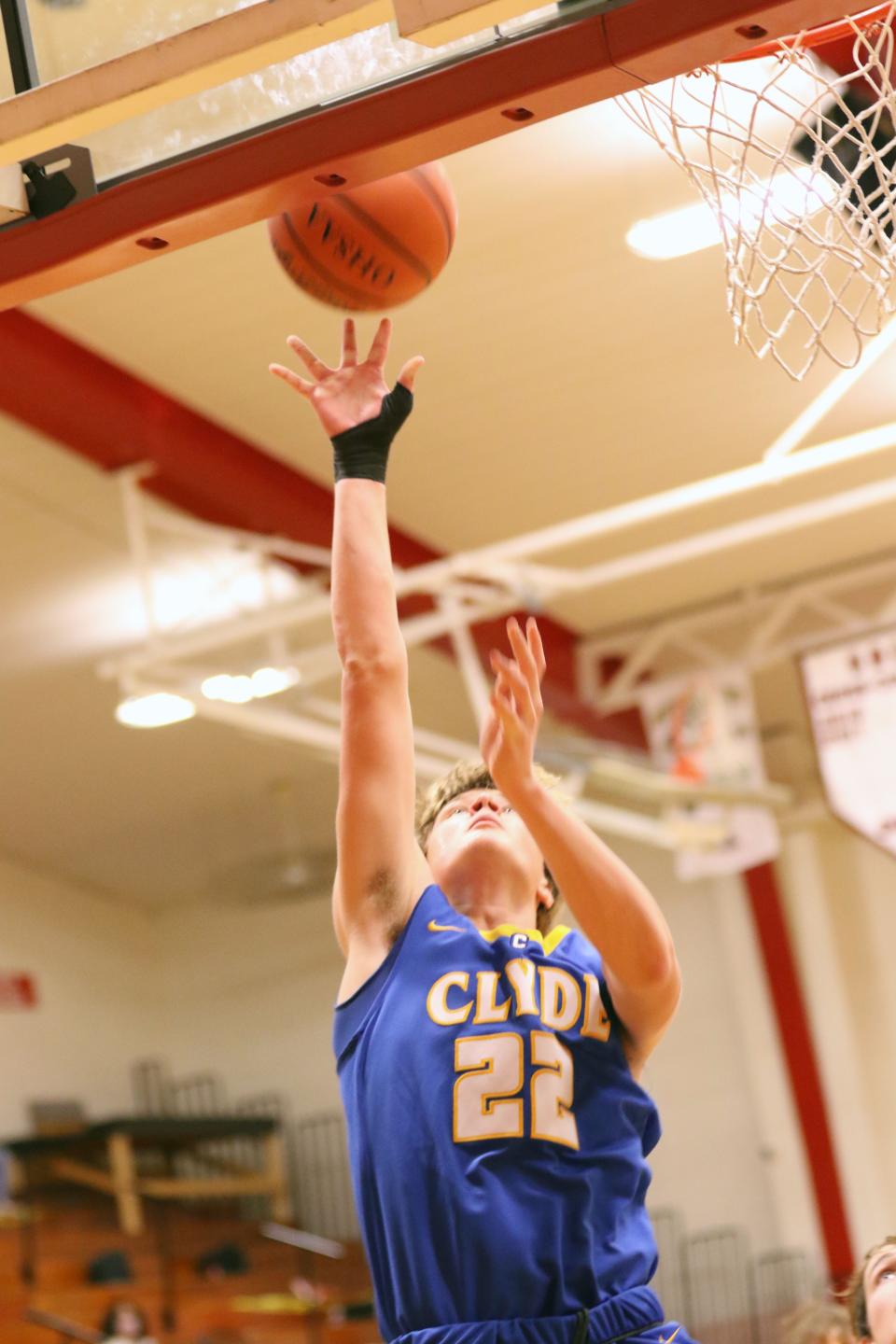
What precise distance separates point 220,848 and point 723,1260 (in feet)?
15.5

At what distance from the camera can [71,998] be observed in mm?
14703

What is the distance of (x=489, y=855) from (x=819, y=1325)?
A: 195 centimetres

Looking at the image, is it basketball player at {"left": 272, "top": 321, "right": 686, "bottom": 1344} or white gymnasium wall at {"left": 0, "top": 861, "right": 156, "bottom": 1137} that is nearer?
basketball player at {"left": 272, "top": 321, "right": 686, "bottom": 1344}

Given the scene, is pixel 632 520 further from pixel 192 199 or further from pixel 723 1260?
A: pixel 723 1260

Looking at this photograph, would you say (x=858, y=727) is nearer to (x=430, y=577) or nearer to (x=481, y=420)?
(x=430, y=577)

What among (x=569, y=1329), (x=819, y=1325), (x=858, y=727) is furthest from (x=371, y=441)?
(x=858, y=727)

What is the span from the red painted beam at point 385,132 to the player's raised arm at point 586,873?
0.98 metres

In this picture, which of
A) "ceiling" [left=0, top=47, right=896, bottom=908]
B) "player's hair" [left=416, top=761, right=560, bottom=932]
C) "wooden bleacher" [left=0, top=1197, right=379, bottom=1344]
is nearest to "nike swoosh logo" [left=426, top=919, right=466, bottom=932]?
"player's hair" [left=416, top=761, right=560, bottom=932]

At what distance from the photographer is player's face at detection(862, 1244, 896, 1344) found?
292cm

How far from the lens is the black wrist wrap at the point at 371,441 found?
272 cm

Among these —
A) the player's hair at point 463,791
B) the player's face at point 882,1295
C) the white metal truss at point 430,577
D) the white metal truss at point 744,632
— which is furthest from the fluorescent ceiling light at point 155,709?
the player's face at point 882,1295

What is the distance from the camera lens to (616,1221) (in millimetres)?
2418

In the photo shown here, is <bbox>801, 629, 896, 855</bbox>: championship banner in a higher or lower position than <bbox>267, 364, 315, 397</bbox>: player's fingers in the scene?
higher

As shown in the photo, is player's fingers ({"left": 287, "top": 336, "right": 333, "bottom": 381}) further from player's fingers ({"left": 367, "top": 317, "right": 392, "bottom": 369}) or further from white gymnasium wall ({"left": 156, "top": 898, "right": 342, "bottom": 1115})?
white gymnasium wall ({"left": 156, "top": 898, "right": 342, "bottom": 1115})
